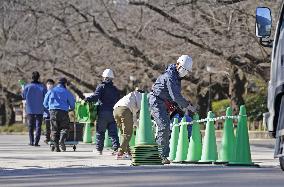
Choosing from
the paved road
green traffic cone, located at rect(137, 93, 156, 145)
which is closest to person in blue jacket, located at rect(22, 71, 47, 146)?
the paved road

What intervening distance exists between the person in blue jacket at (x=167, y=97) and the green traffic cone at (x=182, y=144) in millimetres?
445

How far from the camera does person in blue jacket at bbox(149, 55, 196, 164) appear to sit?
1759cm

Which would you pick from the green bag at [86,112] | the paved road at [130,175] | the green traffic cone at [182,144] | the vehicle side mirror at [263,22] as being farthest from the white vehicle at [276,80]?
the green bag at [86,112]

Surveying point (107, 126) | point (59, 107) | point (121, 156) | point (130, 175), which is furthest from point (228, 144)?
point (59, 107)

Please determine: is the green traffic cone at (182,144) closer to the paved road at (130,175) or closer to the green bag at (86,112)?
the paved road at (130,175)

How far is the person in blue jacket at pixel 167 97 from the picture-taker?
17594mm

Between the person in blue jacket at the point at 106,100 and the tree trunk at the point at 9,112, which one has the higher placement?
the tree trunk at the point at 9,112

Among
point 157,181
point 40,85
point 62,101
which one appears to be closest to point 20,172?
point 157,181

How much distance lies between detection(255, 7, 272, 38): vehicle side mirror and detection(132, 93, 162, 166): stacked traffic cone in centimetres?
379

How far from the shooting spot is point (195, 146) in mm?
18125

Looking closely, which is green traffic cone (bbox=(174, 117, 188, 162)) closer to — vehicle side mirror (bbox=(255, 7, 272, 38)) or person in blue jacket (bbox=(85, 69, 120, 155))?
person in blue jacket (bbox=(85, 69, 120, 155))

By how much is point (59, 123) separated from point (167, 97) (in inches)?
264

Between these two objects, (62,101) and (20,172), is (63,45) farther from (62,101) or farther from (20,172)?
(20,172)

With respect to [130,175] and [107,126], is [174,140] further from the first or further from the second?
[130,175]
